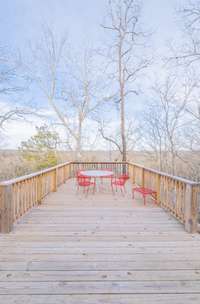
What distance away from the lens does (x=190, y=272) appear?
2205 mm

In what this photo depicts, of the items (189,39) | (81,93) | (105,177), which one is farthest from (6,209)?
(81,93)

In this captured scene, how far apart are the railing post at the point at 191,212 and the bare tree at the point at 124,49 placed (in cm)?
796

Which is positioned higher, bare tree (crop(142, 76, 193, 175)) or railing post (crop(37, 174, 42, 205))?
bare tree (crop(142, 76, 193, 175))

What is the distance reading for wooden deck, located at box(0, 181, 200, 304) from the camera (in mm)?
1860

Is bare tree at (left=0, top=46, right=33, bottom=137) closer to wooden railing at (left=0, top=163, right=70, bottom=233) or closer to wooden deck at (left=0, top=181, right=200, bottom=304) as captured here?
wooden railing at (left=0, top=163, right=70, bottom=233)

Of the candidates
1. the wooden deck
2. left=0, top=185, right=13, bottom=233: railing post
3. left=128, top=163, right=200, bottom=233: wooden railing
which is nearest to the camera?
the wooden deck

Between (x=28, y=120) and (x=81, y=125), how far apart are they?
14.2ft

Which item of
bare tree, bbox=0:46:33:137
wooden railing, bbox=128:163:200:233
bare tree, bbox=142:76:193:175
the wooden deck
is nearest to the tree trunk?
bare tree, bbox=142:76:193:175

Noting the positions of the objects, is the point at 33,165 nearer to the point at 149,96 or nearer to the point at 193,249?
the point at 149,96

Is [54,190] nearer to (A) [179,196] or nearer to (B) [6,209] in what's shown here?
(B) [6,209]

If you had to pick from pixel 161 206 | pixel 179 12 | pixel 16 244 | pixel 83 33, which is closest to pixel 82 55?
pixel 83 33

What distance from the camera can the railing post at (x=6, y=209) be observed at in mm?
3254

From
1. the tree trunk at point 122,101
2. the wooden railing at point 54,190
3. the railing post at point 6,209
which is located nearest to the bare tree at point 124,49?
the tree trunk at point 122,101

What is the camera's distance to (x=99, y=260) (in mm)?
2443
